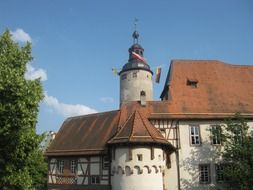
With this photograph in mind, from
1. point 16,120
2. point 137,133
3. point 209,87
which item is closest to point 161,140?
point 137,133

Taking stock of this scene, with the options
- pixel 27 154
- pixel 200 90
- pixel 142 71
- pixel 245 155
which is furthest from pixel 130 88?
pixel 27 154

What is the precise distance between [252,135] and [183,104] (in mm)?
5517

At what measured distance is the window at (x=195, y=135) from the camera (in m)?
25.3

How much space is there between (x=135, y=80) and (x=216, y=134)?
54.8 feet

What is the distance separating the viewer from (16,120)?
1487cm

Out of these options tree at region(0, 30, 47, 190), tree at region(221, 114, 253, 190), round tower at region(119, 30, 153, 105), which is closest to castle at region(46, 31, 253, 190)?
tree at region(221, 114, 253, 190)

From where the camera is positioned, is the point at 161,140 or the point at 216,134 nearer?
the point at 161,140

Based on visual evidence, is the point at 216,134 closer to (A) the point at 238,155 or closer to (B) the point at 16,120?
(A) the point at 238,155

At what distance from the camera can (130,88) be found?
39906mm

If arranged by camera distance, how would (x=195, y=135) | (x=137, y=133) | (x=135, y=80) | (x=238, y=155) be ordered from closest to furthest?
(x=238, y=155) → (x=137, y=133) → (x=195, y=135) → (x=135, y=80)

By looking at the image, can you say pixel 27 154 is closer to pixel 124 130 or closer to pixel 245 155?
pixel 124 130

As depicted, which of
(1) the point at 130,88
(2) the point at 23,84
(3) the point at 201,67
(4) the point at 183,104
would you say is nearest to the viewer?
(2) the point at 23,84

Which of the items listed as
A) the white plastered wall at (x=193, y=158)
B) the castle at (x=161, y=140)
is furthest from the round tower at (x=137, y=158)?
the white plastered wall at (x=193, y=158)

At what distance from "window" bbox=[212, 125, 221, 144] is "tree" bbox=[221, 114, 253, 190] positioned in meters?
0.53
